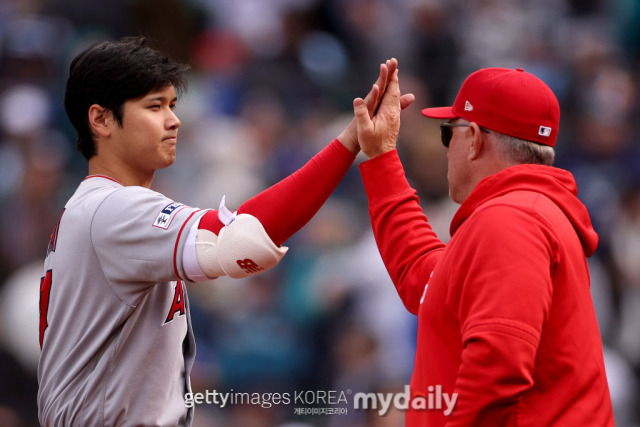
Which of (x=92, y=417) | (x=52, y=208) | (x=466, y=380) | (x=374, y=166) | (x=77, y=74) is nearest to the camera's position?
(x=466, y=380)

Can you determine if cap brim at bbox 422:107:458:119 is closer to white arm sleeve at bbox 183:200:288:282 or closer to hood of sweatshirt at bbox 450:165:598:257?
hood of sweatshirt at bbox 450:165:598:257

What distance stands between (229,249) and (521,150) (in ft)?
2.98

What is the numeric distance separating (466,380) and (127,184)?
120 cm

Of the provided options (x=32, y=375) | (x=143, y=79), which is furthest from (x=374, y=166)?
(x=32, y=375)

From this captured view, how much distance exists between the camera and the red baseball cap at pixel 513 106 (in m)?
2.28

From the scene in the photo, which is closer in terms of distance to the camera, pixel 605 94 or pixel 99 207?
pixel 99 207

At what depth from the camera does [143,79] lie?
2.38m

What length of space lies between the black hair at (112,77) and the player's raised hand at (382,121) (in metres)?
0.63

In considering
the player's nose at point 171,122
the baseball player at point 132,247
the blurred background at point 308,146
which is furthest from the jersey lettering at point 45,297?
the blurred background at point 308,146

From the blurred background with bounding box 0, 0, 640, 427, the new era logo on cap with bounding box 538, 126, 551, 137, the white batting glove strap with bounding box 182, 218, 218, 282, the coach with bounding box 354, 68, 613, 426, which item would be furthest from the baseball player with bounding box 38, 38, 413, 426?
the blurred background with bounding box 0, 0, 640, 427

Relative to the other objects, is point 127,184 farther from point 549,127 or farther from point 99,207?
point 549,127

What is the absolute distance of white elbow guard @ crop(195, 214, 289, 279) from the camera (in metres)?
2.10

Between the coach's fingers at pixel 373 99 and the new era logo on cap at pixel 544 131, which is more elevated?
the coach's fingers at pixel 373 99

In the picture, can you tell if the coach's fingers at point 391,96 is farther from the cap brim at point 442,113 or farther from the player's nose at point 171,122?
the player's nose at point 171,122
